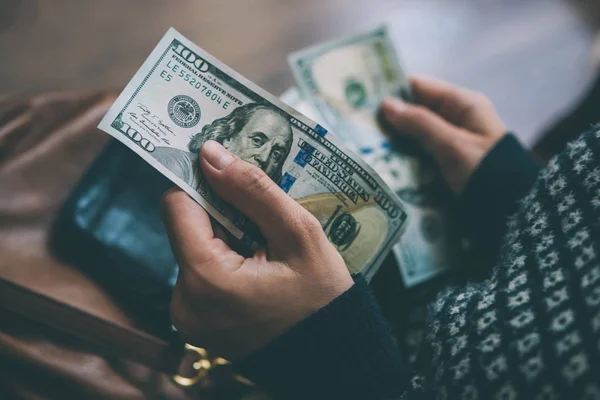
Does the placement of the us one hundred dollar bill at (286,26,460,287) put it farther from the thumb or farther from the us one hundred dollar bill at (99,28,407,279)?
the us one hundred dollar bill at (99,28,407,279)

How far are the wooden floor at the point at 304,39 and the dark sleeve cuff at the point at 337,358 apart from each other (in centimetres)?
77

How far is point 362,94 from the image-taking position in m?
1.00

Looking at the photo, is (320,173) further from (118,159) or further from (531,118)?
(531,118)

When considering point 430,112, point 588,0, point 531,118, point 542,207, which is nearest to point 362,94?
point 430,112

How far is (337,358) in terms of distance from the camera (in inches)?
22.9

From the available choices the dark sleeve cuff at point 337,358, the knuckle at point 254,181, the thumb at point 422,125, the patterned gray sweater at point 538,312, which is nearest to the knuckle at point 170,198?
the knuckle at point 254,181

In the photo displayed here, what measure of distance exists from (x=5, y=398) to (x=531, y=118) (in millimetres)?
1373

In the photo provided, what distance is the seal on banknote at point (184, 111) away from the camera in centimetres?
67

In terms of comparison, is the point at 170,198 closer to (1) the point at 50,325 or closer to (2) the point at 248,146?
(2) the point at 248,146

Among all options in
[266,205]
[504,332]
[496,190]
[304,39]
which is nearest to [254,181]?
[266,205]

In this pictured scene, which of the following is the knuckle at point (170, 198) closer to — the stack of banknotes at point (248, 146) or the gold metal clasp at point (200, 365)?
the stack of banknotes at point (248, 146)

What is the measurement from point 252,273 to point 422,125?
0.51 m

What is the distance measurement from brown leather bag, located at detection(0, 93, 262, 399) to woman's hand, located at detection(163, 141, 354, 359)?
11cm

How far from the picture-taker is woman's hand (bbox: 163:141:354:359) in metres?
0.55
